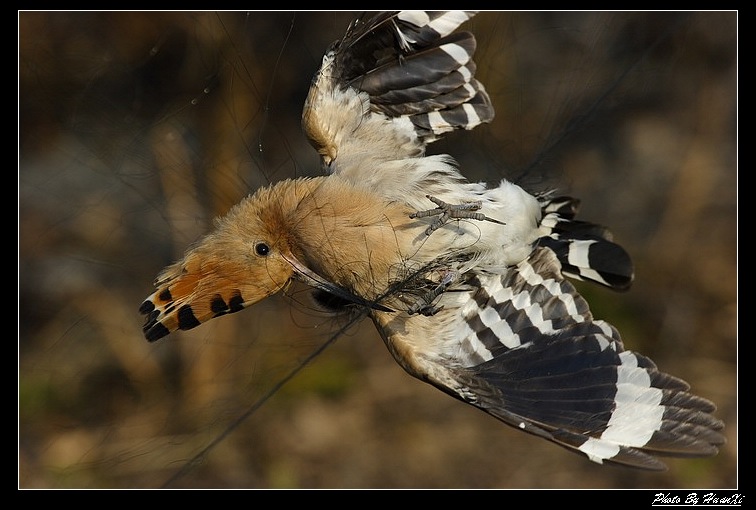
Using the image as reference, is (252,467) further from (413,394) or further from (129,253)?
(129,253)

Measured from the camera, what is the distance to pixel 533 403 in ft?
5.51

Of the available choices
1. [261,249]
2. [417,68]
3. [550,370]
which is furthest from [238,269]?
[550,370]

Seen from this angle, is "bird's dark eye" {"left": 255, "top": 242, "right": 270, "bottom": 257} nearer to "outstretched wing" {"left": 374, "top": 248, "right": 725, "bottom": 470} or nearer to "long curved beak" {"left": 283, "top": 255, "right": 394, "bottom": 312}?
"long curved beak" {"left": 283, "top": 255, "right": 394, "bottom": 312}

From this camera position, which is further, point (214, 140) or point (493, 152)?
point (214, 140)

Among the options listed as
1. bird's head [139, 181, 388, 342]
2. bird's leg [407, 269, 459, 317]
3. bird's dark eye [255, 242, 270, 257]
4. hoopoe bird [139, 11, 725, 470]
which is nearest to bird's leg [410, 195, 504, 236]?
hoopoe bird [139, 11, 725, 470]

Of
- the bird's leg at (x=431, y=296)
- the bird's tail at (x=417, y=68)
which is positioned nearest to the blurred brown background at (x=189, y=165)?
the bird's tail at (x=417, y=68)

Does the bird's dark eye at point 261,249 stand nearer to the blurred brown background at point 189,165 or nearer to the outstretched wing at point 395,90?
the blurred brown background at point 189,165

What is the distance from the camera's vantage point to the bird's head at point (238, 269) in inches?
58.1

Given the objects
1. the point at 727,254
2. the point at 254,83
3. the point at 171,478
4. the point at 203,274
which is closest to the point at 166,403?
the point at 171,478

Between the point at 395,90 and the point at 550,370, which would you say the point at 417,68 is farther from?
the point at 550,370

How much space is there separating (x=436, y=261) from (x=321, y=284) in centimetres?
25

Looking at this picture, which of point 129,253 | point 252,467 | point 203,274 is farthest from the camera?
point 252,467

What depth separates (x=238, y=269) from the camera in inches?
60.1

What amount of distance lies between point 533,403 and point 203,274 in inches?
31.1
